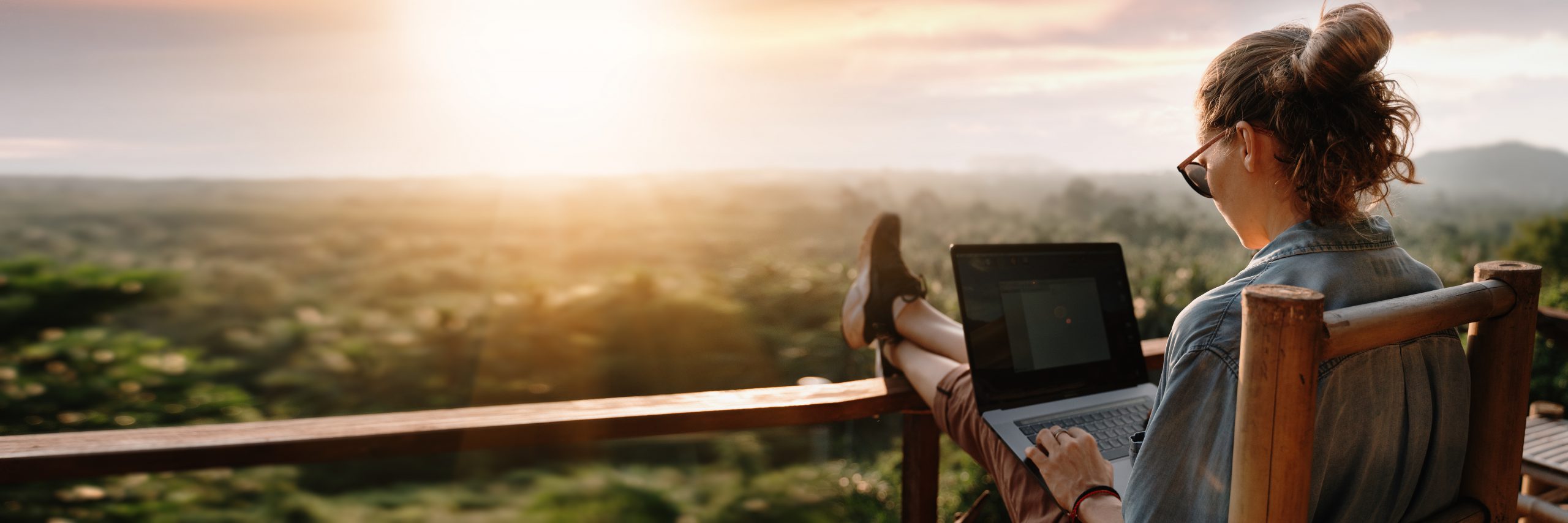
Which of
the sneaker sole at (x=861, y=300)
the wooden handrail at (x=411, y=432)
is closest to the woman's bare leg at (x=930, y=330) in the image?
the sneaker sole at (x=861, y=300)

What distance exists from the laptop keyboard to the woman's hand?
203mm

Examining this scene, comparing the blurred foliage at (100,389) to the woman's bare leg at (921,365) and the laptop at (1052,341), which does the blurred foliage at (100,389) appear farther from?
the laptop at (1052,341)

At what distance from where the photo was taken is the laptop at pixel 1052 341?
4.70ft

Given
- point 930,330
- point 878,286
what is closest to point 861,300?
point 878,286

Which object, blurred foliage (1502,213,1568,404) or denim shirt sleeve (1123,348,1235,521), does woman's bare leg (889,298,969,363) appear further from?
blurred foliage (1502,213,1568,404)

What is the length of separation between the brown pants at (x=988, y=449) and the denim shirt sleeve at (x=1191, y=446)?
37cm

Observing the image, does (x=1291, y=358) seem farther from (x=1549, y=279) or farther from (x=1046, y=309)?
(x=1549, y=279)

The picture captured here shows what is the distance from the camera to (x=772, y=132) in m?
6.01

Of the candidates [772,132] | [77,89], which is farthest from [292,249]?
[772,132]

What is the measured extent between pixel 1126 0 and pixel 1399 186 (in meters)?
3.23

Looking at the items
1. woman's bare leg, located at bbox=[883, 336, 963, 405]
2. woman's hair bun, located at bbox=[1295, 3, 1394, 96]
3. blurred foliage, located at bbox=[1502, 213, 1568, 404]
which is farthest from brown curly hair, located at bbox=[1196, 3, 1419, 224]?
blurred foliage, located at bbox=[1502, 213, 1568, 404]

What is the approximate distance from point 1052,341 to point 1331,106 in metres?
0.76

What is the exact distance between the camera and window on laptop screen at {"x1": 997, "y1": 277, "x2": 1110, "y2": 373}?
1492mm

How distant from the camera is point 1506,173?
538cm
